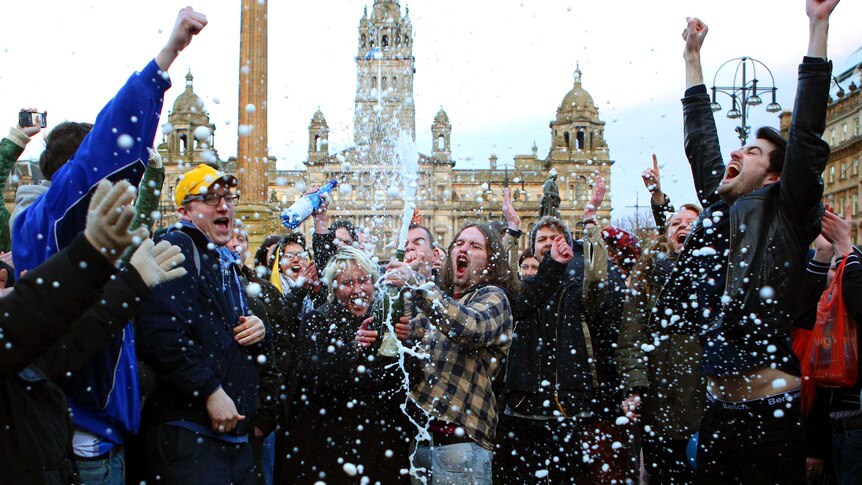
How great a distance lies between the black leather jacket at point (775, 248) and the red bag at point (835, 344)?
1327 mm

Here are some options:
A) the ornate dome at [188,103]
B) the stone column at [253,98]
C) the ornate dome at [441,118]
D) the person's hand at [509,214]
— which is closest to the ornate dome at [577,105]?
the ornate dome at [441,118]

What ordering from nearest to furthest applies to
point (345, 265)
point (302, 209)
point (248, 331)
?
point (248, 331) < point (345, 265) < point (302, 209)

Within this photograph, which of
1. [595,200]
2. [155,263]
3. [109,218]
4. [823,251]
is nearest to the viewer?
[109,218]

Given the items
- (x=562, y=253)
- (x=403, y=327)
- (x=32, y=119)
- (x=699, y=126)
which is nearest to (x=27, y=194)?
(x=32, y=119)

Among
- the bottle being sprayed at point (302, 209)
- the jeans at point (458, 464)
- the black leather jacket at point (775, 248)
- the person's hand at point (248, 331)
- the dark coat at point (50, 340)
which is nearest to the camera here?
the dark coat at point (50, 340)

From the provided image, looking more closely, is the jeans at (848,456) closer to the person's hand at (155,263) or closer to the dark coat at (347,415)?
the dark coat at (347,415)

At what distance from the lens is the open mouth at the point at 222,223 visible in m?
4.35

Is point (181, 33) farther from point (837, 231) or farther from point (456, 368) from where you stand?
point (837, 231)

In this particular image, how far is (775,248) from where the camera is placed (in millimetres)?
3732

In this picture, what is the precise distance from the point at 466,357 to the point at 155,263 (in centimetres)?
218

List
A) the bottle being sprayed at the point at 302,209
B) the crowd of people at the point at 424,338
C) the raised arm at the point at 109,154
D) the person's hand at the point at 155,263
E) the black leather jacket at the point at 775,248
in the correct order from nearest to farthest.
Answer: the person's hand at the point at 155,263 → the crowd of people at the point at 424,338 → the raised arm at the point at 109,154 → the black leather jacket at the point at 775,248 → the bottle being sprayed at the point at 302,209

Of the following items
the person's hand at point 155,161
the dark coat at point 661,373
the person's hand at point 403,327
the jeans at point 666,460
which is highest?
the person's hand at point 155,161

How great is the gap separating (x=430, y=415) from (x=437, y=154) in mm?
73728

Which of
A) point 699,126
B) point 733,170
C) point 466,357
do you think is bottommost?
point 466,357
